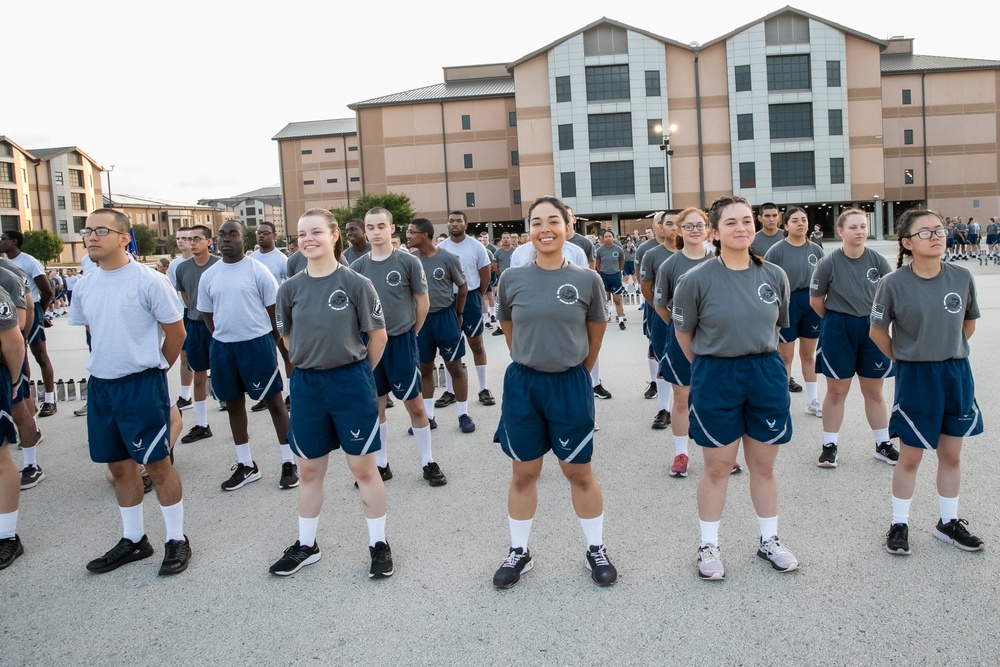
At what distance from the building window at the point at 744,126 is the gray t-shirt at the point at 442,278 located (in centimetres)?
4695

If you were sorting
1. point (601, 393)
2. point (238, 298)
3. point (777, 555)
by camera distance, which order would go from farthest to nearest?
point (601, 393) < point (238, 298) < point (777, 555)

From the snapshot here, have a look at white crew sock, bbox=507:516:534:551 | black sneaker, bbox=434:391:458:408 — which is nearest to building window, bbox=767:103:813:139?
black sneaker, bbox=434:391:458:408

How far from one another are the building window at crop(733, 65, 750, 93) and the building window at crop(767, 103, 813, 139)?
2.19m

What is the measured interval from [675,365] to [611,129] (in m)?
46.7

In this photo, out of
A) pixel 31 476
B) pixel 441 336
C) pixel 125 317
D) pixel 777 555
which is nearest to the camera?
pixel 777 555

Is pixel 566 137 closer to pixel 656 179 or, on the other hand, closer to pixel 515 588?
pixel 656 179

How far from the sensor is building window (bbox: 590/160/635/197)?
166 ft

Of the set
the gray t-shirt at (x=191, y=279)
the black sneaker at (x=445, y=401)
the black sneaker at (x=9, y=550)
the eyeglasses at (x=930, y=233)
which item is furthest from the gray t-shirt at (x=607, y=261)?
the black sneaker at (x=9, y=550)

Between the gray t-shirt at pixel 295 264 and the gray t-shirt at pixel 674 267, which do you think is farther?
the gray t-shirt at pixel 295 264

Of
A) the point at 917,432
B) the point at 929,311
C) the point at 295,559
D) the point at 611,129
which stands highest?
the point at 611,129

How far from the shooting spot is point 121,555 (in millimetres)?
4477

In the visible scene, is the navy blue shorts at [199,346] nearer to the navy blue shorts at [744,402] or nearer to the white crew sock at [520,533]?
the white crew sock at [520,533]

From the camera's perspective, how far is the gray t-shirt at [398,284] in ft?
20.1

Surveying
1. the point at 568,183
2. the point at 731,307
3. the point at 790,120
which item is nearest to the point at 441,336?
the point at 731,307
